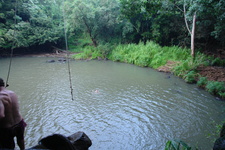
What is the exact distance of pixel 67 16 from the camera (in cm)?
1938

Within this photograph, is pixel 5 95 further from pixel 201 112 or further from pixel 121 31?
pixel 121 31

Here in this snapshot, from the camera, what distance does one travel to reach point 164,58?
13.7 m

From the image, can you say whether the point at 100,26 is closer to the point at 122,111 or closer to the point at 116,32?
the point at 116,32

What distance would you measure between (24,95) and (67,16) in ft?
47.6

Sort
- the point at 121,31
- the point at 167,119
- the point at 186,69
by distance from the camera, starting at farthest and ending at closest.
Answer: the point at 121,31, the point at 186,69, the point at 167,119

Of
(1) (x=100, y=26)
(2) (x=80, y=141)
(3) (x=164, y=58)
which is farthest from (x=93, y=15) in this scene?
(2) (x=80, y=141)

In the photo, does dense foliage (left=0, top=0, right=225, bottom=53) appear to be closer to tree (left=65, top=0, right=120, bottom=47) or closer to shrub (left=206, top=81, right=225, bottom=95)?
tree (left=65, top=0, right=120, bottom=47)

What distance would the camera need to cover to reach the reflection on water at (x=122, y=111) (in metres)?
4.51

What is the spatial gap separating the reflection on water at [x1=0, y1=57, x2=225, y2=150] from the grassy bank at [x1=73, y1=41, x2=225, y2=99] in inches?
24.2

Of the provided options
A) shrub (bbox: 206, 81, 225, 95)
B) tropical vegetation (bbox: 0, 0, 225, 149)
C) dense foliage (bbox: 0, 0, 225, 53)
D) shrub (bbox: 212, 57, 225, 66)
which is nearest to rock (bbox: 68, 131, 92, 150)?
shrub (bbox: 206, 81, 225, 95)

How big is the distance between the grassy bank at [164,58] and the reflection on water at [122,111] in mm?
615

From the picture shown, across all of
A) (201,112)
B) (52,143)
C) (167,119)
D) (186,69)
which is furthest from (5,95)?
(186,69)

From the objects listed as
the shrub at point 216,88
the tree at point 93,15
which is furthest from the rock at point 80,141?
the tree at point 93,15

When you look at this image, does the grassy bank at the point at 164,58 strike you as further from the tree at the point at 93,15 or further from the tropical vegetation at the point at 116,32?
the tree at the point at 93,15
